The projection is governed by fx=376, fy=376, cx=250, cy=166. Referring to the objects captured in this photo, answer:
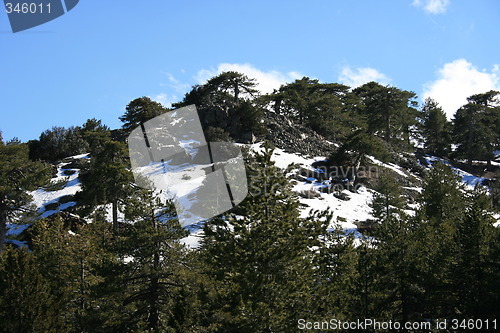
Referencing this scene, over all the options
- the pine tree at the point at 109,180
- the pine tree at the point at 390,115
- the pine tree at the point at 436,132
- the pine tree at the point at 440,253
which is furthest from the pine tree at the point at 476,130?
the pine tree at the point at 109,180

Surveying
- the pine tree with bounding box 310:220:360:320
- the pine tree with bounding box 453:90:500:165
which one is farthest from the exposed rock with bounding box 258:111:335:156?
the pine tree with bounding box 310:220:360:320

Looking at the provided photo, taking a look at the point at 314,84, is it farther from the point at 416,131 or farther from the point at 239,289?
the point at 239,289

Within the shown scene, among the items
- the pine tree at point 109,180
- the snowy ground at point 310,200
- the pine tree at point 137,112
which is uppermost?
the pine tree at point 137,112

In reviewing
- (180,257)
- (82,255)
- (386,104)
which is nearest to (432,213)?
(180,257)

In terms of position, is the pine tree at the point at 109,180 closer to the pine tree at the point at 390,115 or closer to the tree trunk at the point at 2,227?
the tree trunk at the point at 2,227

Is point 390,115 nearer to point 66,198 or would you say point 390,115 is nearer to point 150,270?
point 66,198

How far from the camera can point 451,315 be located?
15492 millimetres

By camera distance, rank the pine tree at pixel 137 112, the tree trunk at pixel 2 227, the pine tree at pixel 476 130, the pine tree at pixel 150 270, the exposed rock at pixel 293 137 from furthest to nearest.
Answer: the pine tree at pixel 476 130
the exposed rock at pixel 293 137
the pine tree at pixel 137 112
the tree trunk at pixel 2 227
the pine tree at pixel 150 270

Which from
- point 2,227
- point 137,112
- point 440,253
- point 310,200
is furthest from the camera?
point 137,112

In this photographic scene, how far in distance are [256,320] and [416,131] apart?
7091cm


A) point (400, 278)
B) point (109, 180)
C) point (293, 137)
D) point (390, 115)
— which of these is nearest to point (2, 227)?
point (109, 180)

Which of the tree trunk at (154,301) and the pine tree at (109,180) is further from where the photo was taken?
the pine tree at (109,180)

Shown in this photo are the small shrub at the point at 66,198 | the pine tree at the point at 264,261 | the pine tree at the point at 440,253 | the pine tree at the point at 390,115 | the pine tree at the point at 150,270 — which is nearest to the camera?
the pine tree at the point at 264,261

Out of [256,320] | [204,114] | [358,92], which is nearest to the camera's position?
[256,320]
